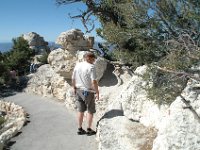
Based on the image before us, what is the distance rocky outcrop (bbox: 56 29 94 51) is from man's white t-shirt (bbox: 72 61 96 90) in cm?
1061

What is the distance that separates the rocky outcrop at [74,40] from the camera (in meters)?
22.3

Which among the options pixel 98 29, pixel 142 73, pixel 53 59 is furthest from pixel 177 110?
pixel 53 59

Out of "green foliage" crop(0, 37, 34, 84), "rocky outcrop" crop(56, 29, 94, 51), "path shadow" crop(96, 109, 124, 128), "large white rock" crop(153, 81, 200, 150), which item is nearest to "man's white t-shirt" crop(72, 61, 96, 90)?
"path shadow" crop(96, 109, 124, 128)

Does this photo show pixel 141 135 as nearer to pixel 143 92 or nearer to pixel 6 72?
pixel 143 92

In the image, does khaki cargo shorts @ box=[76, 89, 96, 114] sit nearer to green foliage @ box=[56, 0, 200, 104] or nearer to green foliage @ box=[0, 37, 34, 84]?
green foliage @ box=[56, 0, 200, 104]

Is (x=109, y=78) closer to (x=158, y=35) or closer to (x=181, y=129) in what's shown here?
(x=158, y=35)

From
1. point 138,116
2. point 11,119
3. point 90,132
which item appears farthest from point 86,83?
point 11,119

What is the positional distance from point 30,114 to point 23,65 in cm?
1963

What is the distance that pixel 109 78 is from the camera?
1945 centimetres

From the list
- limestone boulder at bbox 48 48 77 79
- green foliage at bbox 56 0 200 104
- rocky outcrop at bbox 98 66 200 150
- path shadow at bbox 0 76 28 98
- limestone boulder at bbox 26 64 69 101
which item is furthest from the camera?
path shadow at bbox 0 76 28 98

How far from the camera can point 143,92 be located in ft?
37.2

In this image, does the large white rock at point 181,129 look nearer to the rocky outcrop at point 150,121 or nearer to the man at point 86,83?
the rocky outcrop at point 150,121

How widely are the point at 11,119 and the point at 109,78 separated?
579 cm

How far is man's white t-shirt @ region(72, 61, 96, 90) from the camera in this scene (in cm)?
1166
